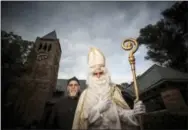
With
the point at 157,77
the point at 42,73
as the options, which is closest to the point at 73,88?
the point at 157,77

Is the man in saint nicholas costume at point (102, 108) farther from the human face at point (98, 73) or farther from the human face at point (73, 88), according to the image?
the human face at point (73, 88)

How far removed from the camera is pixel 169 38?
2.70 meters

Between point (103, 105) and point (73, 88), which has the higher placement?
point (73, 88)

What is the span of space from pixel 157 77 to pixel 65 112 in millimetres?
1854

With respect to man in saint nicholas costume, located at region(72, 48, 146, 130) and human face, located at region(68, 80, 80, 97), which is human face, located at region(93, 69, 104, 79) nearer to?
man in saint nicholas costume, located at region(72, 48, 146, 130)

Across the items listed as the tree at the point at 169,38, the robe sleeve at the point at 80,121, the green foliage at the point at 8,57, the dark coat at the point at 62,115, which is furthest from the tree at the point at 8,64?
the tree at the point at 169,38

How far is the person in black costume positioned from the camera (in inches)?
41.0

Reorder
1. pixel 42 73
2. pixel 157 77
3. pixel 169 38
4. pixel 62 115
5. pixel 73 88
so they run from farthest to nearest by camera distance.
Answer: pixel 42 73 < pixel 169 38 < pixel 157 77 < pixel 73 88 < pixel 62 115

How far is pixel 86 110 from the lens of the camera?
0.95 metres

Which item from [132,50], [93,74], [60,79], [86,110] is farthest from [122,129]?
[60,79]

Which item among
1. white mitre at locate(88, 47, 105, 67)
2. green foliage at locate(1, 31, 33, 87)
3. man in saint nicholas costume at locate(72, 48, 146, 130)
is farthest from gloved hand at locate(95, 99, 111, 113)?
green foliage at locate(1, 31, 33, 87)

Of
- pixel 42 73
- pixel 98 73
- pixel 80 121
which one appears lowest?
pixel 80 121

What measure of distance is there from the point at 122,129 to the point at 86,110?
0.85 ft

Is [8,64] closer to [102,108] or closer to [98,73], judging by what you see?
[98,73]
